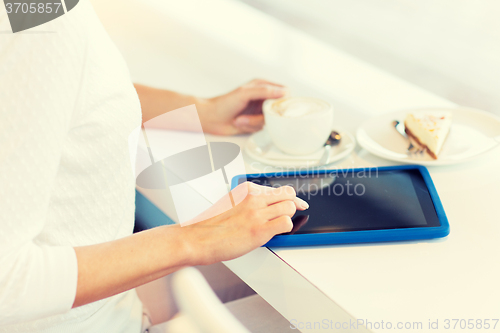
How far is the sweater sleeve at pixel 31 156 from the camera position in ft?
1.22

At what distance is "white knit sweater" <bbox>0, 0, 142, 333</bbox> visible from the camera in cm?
37

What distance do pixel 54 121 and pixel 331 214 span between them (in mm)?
337

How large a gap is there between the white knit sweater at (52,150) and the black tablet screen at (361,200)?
0.23 metres

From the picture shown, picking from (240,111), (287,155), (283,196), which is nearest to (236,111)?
(240,111)

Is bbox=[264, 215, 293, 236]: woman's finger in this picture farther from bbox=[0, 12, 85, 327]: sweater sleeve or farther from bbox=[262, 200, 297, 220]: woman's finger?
bbox=[0, 12, 85, 327]: sweater sleeve

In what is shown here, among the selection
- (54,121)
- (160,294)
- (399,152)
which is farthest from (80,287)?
(399,152)

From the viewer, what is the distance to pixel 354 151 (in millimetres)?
727

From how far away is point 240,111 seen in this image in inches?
32.2

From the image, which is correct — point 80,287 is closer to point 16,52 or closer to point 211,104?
point 16,52

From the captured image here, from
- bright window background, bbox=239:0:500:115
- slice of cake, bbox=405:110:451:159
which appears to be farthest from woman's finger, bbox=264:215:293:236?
bright window background, bbox=239:0:500:115

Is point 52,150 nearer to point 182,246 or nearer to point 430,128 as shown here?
point 182,246

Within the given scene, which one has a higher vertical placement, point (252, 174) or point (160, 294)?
point (252, 174)

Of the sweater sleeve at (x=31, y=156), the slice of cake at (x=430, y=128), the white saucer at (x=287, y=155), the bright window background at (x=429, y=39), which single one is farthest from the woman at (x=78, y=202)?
the bright window background at (x=429, y=39)

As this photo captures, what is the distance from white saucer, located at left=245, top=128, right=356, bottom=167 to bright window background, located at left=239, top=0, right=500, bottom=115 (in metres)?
0.49
